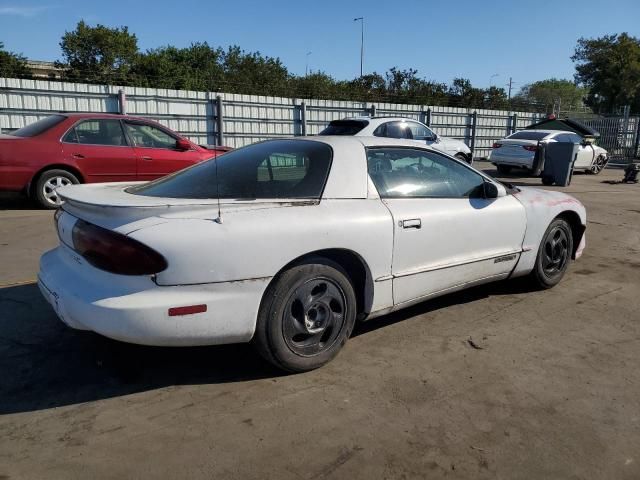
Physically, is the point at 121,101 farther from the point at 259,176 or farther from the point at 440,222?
the point at 440,222

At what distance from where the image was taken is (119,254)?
2.75 m

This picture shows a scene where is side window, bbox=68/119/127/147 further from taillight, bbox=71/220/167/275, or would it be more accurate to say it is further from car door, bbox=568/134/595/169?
car door, bbox=568/134/595/169

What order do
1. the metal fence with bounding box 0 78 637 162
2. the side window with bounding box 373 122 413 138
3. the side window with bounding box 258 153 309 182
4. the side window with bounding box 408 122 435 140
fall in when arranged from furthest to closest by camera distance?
the metal fence with bounding box 0 78 637 162 < the side window with bounding box 408 122 435 140 < the side window with bounding box 373 122 413 138 < the side window with bounding box 258 153 309 182

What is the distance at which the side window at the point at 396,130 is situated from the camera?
475 inches

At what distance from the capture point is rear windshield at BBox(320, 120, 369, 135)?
1173 centimetres

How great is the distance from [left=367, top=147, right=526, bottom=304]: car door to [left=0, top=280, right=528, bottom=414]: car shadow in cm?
64

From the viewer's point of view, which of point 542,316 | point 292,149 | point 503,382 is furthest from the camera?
point 542,316

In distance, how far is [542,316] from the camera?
14.0 ft

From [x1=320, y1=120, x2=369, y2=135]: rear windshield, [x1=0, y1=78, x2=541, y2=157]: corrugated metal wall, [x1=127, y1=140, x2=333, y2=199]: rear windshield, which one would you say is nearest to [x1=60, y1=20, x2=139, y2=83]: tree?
[x1=0, y1=78, x2=541, y2=157]: corrugated metal wall

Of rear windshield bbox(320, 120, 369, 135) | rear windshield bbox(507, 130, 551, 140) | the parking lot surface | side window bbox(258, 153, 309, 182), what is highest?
rear windshield bbox(320, 120, 369, 135)

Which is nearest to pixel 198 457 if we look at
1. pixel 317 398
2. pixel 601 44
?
pixel 317 398

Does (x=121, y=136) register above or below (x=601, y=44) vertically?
below

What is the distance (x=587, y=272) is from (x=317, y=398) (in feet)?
12.6

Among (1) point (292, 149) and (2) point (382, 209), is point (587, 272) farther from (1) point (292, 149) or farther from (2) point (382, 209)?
(1) point (292, 149)
